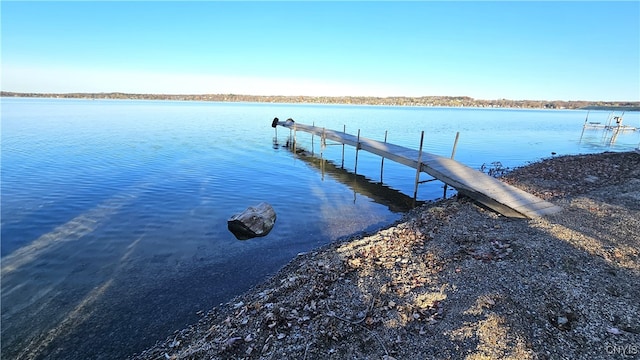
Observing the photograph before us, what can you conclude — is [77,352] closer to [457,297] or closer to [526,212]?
[457,297]

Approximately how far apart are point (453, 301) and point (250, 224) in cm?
807

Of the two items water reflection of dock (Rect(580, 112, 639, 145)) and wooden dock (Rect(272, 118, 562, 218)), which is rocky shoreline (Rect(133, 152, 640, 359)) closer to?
wooden dock (Rect(272, 118, 562, 218))

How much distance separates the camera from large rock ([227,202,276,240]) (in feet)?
39.3

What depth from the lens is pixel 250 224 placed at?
12008mm

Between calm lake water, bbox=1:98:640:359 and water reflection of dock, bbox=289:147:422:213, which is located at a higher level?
calm lake water, bbox=1:98:640:359

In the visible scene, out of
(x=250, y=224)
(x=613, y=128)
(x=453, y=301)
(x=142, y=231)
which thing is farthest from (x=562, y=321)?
(x=613, y=128)

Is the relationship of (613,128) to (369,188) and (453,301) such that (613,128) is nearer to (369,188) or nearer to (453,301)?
(369,188)

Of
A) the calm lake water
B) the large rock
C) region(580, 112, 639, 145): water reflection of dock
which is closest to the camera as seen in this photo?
the calm lake water

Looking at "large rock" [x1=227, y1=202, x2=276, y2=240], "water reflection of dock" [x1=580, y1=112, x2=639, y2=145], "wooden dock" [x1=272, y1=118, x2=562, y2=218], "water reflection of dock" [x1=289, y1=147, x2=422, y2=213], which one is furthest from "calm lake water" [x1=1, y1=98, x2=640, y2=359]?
"water reflection of dock" [x1=580, y1=112, x2=639, y2=145]

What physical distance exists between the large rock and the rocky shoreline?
273cm

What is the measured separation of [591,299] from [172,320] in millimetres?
8803

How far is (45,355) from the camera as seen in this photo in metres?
6.50

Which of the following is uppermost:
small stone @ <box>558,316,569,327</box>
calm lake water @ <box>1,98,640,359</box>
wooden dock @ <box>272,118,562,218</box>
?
small stone @ <box>558,316,569,327</box>

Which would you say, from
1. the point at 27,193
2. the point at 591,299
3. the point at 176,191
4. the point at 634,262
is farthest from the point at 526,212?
the point at 27,193
